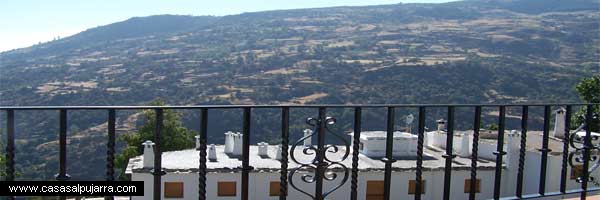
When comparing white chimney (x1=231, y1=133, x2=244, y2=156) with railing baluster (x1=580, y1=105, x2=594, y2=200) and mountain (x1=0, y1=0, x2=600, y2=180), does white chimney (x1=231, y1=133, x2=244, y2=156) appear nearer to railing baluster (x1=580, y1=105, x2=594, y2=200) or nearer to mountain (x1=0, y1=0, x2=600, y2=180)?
mountain (x1=0, y1=0, x2=600, y2=180)

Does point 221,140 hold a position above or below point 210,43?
below

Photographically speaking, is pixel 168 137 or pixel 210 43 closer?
pixel 168 137

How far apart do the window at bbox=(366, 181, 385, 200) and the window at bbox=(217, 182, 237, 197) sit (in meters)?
4.84

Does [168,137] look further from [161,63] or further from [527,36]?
[527,36]

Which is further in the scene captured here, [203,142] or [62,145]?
[203,142]

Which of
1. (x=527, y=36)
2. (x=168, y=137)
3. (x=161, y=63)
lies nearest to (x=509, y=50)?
(x=527, y=36)

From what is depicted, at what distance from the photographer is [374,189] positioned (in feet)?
66.8

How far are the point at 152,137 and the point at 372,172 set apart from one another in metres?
11.5

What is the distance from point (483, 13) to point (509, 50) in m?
38.9

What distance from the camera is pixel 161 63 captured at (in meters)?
89.0

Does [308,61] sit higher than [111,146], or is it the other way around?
[111,146]

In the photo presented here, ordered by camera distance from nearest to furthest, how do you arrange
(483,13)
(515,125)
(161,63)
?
(515,125), (161,63), (483,13)

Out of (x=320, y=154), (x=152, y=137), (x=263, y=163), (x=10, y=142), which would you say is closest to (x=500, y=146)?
(x=320, y=154)

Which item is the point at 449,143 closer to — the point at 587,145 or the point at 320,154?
the point at 320,154
